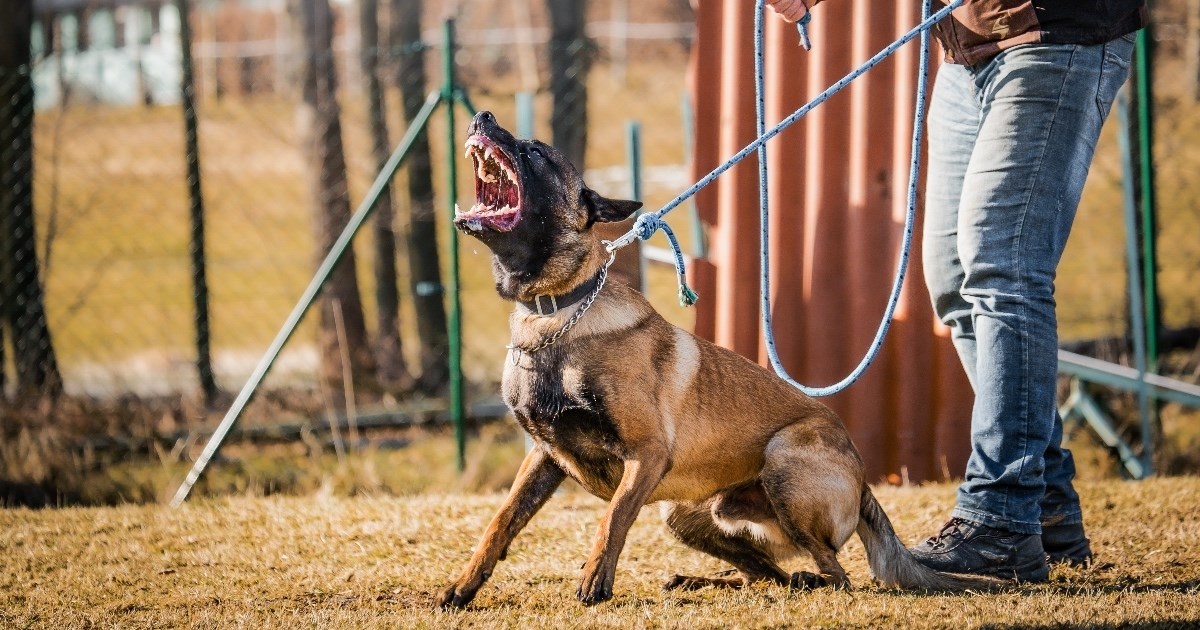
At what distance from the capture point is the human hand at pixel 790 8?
3428mm

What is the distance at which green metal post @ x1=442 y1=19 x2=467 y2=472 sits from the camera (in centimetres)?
536

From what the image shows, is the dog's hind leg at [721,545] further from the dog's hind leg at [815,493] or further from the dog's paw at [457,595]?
the dog's paw at [457,595]

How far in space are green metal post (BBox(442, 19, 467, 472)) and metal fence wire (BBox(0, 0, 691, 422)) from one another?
15 cm

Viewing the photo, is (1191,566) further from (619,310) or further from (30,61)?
(30,61)

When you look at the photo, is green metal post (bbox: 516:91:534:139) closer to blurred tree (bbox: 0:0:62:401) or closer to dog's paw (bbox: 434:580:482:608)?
dog's paw (bbox: 434:580:482:608)

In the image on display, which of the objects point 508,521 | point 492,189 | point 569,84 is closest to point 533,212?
point 492,189

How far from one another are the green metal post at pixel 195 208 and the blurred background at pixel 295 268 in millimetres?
14

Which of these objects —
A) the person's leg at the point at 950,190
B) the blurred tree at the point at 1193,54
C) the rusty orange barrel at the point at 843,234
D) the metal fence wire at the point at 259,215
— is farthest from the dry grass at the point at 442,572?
the blurred tree at the point at 1193,54

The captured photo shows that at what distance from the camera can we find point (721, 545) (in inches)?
133

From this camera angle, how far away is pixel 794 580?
10.6ft

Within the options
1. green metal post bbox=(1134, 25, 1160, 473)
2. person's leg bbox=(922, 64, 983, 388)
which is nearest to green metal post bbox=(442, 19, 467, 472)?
person's leg bbox=(922, 64, 983, 388)

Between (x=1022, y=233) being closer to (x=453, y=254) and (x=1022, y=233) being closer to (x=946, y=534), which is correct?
(x=946, y=534)

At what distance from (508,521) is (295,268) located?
8.71m

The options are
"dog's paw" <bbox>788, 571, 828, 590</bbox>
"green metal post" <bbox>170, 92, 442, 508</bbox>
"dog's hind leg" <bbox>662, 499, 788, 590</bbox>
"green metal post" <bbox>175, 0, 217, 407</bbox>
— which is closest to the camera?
"dog's paw" <bbox>788, 571, 828, 590</bbox>
